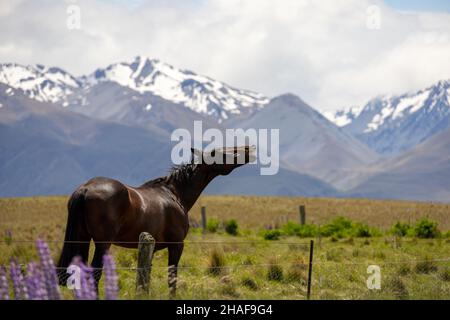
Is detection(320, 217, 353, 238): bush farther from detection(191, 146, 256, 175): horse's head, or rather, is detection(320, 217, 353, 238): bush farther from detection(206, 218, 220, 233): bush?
detection(191, 146, 256, 175): horse's head

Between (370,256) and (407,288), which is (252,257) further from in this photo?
(407,288)

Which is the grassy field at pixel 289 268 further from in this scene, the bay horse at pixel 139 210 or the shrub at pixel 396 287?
the bay horse at pixel 139 210

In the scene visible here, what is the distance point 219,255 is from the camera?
17.3 m

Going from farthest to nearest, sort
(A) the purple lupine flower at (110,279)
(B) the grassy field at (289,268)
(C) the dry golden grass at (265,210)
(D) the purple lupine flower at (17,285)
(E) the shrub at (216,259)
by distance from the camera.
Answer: (C) the dry golden grass at (265,210) → (E) the shrub at (216,259) → (B) the grassy field at (289,268) → (D) the purple lupine flower at (17,285) → (A) the purple lupine flower at (110,279)

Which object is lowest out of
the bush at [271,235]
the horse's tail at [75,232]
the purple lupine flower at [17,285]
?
the bush at [271,235]

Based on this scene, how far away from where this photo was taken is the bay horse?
37.7 feet

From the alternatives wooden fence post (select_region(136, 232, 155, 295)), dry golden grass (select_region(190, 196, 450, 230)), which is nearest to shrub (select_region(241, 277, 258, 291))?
Answer: wooden fence post (select_region(136, 232, 155, 295))

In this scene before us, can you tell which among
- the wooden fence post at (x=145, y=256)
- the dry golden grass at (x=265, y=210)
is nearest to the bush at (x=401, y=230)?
the dry golden grass at (x=265, y=210)

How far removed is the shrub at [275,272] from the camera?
51.6 ft

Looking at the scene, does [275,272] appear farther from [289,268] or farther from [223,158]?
[223,158]

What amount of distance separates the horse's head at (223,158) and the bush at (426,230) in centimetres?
1635

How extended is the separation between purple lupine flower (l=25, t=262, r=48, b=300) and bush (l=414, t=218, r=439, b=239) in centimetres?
2277
